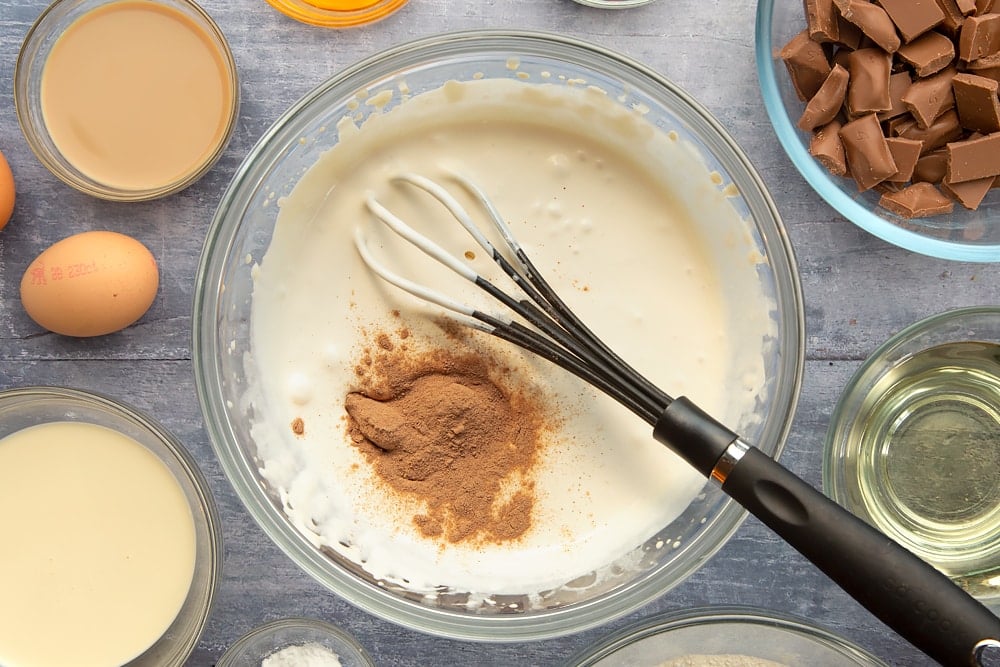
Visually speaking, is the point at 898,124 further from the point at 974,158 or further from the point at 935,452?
the point at 935,452

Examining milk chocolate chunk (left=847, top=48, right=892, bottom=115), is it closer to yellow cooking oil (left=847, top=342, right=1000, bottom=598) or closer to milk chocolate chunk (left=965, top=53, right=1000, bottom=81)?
milk chocolate chunk (left=965, top=53, right=1000, bottom=81)

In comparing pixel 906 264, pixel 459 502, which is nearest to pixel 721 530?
pixel 459 502

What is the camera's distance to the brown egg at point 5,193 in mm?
1103

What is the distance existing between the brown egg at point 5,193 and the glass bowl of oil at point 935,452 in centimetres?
117

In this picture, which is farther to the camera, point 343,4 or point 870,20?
point 343,4

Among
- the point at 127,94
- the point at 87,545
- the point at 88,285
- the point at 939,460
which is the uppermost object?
the point at 939,460

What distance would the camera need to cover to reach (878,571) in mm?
858

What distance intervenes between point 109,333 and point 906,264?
1.15m

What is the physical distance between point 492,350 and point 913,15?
0.70 meters

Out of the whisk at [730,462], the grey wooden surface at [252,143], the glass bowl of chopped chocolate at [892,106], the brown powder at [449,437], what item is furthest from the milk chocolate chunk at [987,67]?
the brown powder at [449,437]

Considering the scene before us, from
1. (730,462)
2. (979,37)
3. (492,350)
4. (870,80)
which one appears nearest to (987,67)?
(979,37)

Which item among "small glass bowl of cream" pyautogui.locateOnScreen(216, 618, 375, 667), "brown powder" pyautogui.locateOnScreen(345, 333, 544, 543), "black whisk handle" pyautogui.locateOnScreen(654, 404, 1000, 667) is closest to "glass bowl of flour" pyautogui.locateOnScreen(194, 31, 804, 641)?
"brown powder" pyautogui.locateOnScreen(345, 333, 544, 543)

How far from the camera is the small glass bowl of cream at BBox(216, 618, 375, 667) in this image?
114cm

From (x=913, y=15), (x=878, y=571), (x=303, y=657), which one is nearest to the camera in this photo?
(x=878, y=571)
